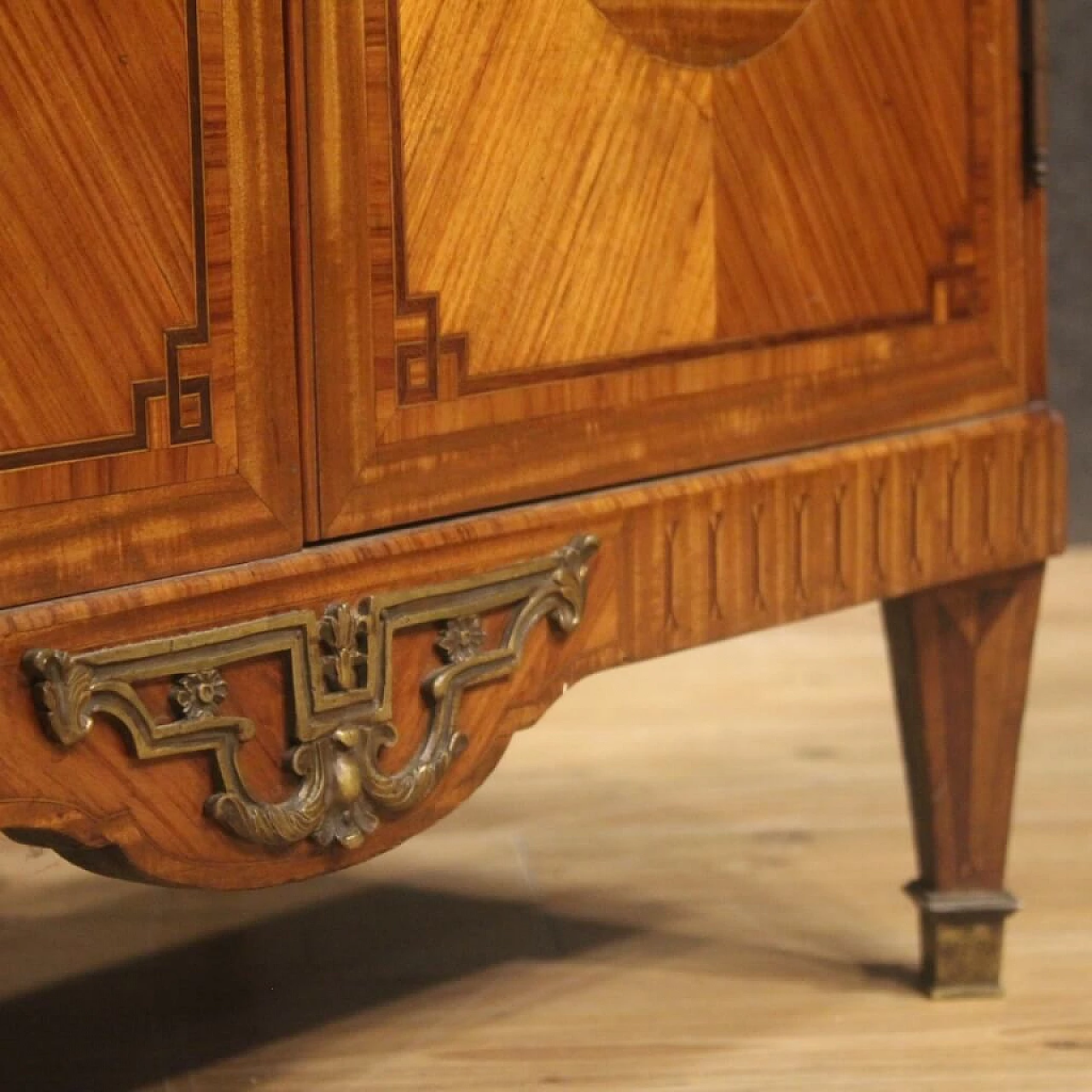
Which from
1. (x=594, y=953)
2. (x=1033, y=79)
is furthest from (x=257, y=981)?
(x=1033, y=79)

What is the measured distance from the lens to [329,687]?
34.7 inches

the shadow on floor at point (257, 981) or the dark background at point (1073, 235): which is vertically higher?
the dark background at point (1073, 235)

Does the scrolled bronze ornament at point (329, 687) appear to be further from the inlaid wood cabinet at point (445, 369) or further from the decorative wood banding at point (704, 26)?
the decorative wood banding at point (704, 26)

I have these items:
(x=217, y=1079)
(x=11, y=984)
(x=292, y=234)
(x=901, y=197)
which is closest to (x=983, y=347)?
(x=901, y=197)

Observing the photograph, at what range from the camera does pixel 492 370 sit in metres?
0.93

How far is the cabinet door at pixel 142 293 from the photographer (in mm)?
764

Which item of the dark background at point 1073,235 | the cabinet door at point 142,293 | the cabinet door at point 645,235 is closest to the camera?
the cabinet door at point 142,293

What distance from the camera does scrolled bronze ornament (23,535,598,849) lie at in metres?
0.80

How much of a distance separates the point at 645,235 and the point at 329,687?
26 centimetres

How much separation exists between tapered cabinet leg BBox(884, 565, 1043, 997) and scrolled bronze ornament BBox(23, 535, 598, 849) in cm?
33

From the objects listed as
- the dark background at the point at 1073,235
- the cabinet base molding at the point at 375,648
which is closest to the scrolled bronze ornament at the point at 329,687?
the cabinet base molding at the point at 375,648

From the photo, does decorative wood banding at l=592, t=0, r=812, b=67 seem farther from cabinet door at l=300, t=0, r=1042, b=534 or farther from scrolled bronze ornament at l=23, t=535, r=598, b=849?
scrolled bronze ornament at l=23, t=535, r=598, b=849

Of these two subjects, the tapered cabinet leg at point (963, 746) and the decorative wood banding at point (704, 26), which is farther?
the tapered cabinet leg at point (963, 746)

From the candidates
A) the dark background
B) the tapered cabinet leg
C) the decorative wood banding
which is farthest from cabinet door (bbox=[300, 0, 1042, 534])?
the dark background
